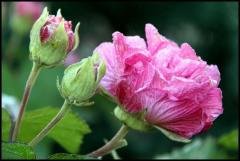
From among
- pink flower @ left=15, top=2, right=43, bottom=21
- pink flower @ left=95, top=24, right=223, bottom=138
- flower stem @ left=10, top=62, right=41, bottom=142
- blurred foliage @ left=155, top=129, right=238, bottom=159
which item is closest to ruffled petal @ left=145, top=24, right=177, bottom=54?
pink flower @ left=95, top=24, right=223, bottom=138

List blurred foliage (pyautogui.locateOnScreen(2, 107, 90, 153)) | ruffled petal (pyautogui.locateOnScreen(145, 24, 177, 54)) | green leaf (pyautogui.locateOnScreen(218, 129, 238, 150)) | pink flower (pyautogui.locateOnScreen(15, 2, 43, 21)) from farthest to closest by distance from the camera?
pink flower (pyautogui.locateOnScreen(15, 2, 43, 21))
green leaf (pyautogui.locateOnScreen(218, 129, 238, 150))
blurred foliage (pyautogui.locateOnScreen(2, 107, 90, 153))
ruffled petal (pyautogui.locateOnScreen(145, 24, 177, 54))

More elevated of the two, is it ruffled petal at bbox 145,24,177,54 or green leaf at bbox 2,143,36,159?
ruffled petal at bbox 145,24,177,54

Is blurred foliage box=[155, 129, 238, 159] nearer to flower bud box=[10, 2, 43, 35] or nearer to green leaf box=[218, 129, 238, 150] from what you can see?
green leaf box=[218, 129, 238, 150]

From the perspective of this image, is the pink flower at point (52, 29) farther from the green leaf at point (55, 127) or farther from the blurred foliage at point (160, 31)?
the blurred foliage at point (160, 31)

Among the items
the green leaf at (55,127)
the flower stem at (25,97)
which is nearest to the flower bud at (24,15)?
the green leaf at (55,127)

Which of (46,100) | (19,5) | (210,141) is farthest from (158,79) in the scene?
(19,5)

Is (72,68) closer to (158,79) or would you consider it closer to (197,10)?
(158,79)

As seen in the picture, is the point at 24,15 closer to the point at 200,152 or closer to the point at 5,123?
the point at 200,152
